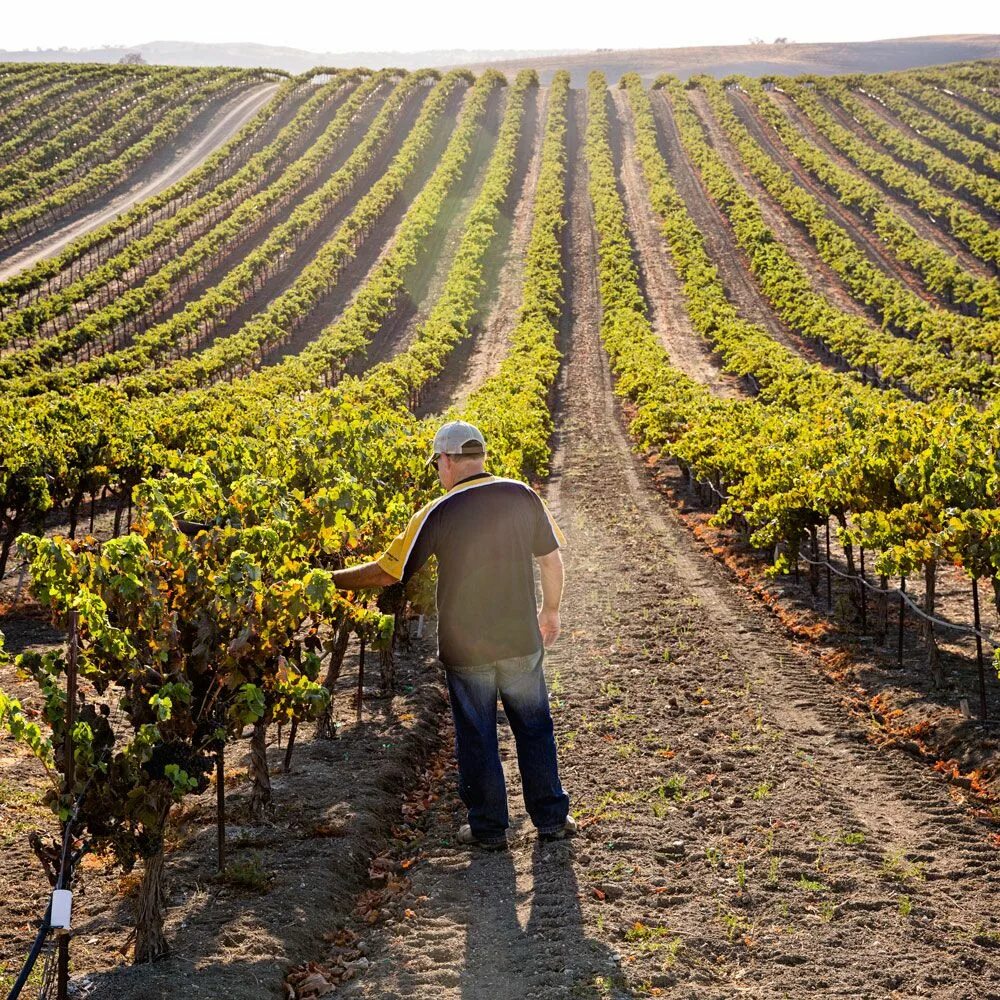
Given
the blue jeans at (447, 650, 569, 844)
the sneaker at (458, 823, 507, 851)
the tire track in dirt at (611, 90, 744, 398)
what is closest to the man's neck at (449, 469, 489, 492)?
the blue jeans at (447, 650, 569, 844)

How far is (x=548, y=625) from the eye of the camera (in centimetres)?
780

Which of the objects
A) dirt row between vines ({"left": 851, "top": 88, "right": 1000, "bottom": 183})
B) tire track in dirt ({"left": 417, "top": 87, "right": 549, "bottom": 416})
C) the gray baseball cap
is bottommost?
the gray baseball cap

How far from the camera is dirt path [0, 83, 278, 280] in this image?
255ft

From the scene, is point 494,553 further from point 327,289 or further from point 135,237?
point 135,237

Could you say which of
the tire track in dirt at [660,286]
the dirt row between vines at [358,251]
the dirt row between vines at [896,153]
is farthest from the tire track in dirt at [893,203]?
the dirt row between vines at [358,251]

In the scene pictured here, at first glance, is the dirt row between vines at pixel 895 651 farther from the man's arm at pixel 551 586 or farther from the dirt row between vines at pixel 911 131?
the dirt row between vines at pixel 911 131

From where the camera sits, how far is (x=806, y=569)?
20094 millimetres

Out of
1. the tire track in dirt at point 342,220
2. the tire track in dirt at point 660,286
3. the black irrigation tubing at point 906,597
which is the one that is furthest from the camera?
the tire track in dirt at point 342,220

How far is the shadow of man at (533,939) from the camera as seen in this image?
609 cm

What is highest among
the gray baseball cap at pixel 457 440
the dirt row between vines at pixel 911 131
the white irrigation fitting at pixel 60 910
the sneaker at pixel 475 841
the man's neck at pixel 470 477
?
the dirt row between vines at pixel 911 131

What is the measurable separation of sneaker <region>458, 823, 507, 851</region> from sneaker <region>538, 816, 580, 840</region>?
292 millimetres

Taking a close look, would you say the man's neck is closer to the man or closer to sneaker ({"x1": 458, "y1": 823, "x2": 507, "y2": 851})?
the man

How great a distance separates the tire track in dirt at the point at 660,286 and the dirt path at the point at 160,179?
4022cm

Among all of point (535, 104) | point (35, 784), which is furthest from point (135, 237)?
point (35, 784)
